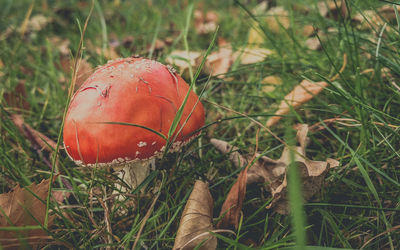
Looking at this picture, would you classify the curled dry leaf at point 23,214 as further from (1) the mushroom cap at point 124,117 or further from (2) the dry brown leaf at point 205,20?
(2) the dry brown leaf at point 205,20

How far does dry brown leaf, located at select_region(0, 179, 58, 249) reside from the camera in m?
1.02

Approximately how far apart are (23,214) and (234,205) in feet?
2.43

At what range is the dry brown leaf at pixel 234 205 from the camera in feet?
3.67

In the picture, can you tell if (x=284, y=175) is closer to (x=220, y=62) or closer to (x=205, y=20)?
(x=220, y=62)

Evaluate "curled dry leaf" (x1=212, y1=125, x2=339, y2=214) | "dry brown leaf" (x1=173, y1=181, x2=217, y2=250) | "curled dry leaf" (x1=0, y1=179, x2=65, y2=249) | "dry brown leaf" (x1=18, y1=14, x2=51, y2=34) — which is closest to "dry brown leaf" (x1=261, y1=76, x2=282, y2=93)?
"curled dry leaf" (x1=212, y1=125, x2=339, y2=214)

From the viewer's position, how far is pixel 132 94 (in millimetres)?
1156

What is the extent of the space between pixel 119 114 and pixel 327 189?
0.86 metres

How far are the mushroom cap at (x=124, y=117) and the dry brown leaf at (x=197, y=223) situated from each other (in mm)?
212

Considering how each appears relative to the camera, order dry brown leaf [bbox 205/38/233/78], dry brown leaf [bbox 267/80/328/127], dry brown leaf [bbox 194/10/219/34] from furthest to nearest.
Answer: dry brown leaf [bbox 194/10/219/34], dry brown leaf [bbox 205/38/233/78], dry brown leaf [bbox 267/80/328/127]

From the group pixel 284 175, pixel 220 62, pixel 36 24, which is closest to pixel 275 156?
pixel 284 175

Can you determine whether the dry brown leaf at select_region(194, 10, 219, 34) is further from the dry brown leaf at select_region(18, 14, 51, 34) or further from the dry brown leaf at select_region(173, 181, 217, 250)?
the dry brown leaf at select_region(173, 181, 217, 250)

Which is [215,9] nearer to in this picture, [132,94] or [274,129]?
[274,129]

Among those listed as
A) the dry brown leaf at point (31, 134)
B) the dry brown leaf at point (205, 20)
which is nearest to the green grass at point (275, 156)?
the dry brown leaf at point (31, 134)

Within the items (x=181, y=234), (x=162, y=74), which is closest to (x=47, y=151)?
(x=162, y=74)
